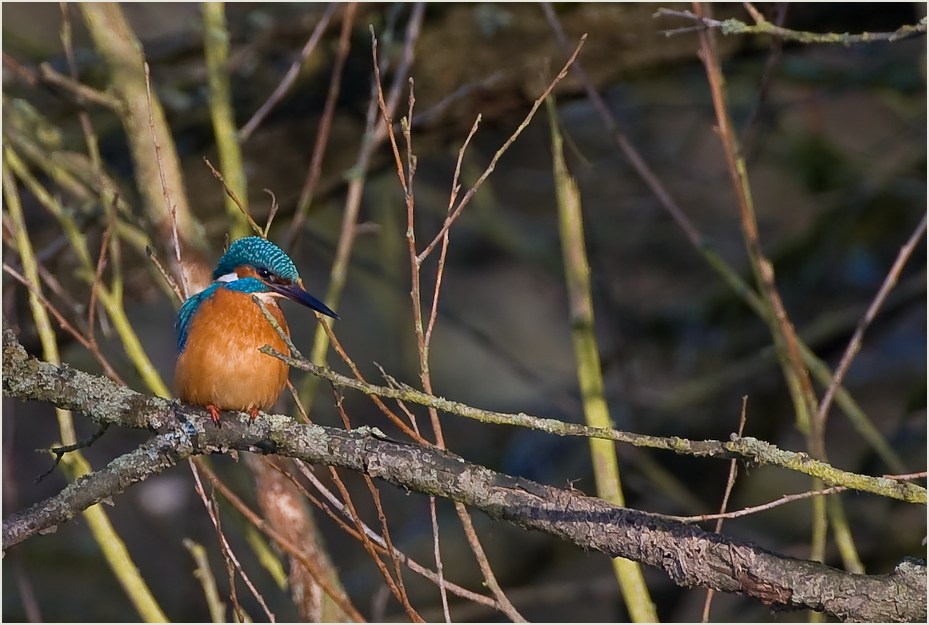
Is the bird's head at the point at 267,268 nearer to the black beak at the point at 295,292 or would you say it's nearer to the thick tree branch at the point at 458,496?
the black beak at the point at 295,292

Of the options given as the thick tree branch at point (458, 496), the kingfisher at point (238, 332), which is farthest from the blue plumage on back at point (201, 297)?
the thick tree branch at point (458, 496)

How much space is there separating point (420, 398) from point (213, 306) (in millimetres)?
975

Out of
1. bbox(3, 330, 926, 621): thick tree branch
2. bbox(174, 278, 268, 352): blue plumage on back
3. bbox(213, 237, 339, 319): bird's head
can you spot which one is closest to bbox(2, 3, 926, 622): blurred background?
bbox(174, 278, 268, 352): blue plumage on back

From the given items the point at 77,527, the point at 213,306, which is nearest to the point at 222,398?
the point at 213,306

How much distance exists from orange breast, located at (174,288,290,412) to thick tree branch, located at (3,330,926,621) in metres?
0.11

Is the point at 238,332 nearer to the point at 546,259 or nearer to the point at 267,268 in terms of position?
the point at 267,268

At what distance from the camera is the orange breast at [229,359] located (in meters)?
2.10

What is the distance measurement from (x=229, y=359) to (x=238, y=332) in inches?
4.5

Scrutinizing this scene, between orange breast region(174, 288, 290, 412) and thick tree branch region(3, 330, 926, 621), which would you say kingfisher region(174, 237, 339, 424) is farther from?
thick tree branch region(3, 330, 926, 621)

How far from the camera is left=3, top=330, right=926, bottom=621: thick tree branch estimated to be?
5.39 feet

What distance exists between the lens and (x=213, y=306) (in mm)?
2354

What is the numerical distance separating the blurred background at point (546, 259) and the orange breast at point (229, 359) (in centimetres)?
72

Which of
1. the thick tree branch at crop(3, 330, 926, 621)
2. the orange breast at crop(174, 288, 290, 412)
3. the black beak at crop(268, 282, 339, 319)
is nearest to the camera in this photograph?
the thick tree branch at crop(3, 330, 926, 621)

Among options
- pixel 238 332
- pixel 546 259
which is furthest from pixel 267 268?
pixel 546 259
